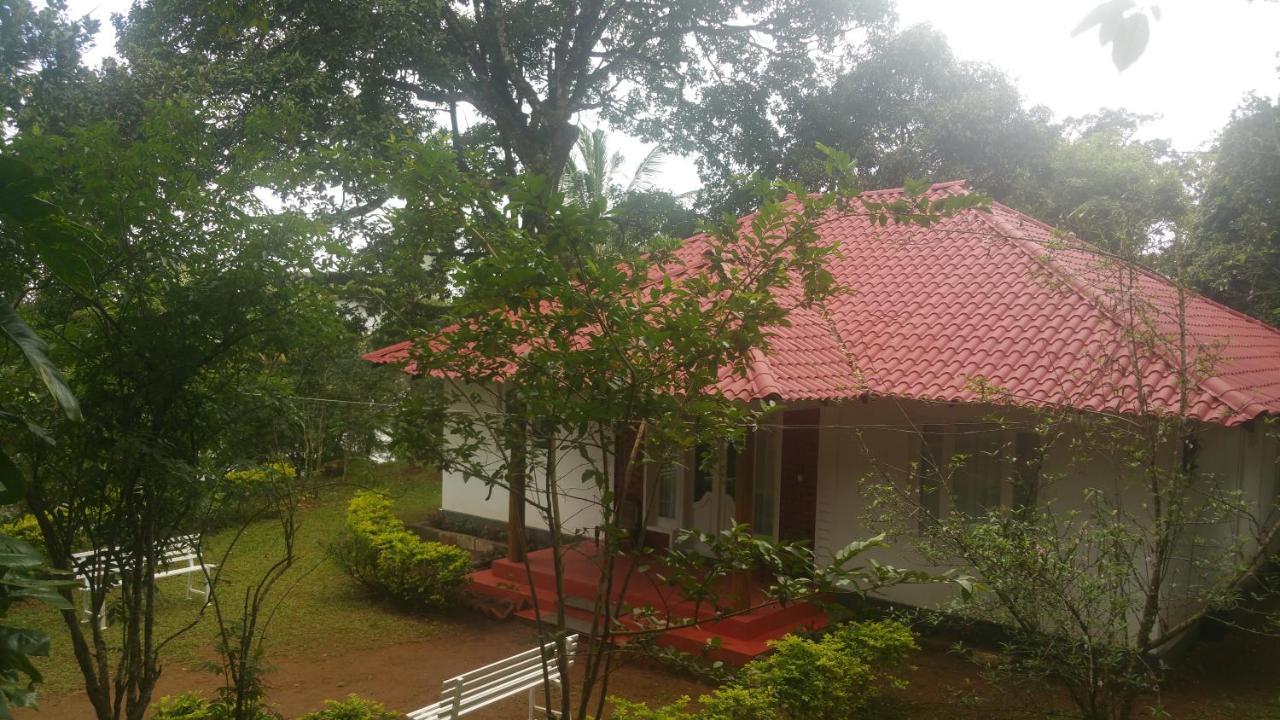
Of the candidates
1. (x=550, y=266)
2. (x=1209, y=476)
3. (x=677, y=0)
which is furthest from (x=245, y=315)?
(x=677, y=0)

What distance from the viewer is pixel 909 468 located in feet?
29.2

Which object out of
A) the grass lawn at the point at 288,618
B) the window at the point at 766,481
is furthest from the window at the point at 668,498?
the grass lawn at the point at 288,618

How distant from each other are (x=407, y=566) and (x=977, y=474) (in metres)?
6.16

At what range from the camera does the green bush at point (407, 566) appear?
9.71 m

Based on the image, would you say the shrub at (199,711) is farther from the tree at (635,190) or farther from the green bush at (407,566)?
the tree at (635,190)

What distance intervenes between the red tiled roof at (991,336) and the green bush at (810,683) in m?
1.96

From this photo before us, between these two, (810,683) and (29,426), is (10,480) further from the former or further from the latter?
(810,683)

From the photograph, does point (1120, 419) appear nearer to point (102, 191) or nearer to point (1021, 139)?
point (102, 191)

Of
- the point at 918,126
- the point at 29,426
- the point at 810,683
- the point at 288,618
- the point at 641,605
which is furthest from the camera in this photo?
the point at 918,126

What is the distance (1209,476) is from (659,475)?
3779 mm

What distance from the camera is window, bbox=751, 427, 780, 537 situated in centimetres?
1055

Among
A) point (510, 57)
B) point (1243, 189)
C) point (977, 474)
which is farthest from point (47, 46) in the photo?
point (1243, 189)

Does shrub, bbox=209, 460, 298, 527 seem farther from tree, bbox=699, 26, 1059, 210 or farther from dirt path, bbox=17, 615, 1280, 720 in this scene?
tree, bbox=699, 26, 1059, 210

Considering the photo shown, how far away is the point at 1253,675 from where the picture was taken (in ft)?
25.5
